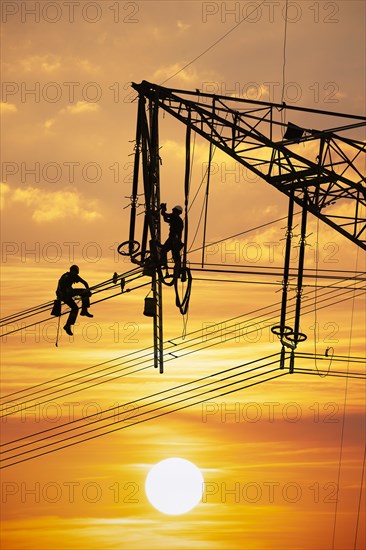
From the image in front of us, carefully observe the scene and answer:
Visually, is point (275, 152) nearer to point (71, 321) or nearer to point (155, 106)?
point (155, 106)


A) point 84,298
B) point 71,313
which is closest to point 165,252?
point 84,298

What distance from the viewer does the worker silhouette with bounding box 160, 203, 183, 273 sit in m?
34.5

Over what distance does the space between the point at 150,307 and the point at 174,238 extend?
2.52 meters

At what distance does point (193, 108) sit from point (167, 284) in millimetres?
6146

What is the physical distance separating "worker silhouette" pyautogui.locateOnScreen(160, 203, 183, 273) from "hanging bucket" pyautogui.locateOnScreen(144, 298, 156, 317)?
130 centimetres

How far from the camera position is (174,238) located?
34438 millimetres

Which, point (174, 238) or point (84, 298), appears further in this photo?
point (84, 298)

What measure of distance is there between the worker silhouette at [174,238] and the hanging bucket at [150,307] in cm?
130

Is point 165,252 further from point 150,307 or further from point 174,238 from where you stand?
point 150,307

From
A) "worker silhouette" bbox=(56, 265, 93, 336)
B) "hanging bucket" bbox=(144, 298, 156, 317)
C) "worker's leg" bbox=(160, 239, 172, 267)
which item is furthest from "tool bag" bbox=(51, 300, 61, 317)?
"worker's leg" bbox=(160, 239, 172, 267)

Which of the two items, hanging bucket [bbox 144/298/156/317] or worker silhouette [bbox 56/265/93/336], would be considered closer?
hanging bucket [bbox 144/298/156/317]

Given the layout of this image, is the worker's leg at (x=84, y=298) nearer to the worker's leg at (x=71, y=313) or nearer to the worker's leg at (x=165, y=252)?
the worker's leg at (x=71, y=313)

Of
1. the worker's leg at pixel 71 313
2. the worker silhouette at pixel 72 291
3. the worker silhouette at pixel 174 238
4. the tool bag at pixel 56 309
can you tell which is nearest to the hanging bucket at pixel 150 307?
the worker silhouette at pixel 174 238

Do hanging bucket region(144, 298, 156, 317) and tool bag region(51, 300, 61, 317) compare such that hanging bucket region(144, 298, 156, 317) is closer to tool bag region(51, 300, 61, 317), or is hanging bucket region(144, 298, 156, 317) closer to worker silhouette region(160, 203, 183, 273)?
worker silhouette region(160, 203, 183, 273)
